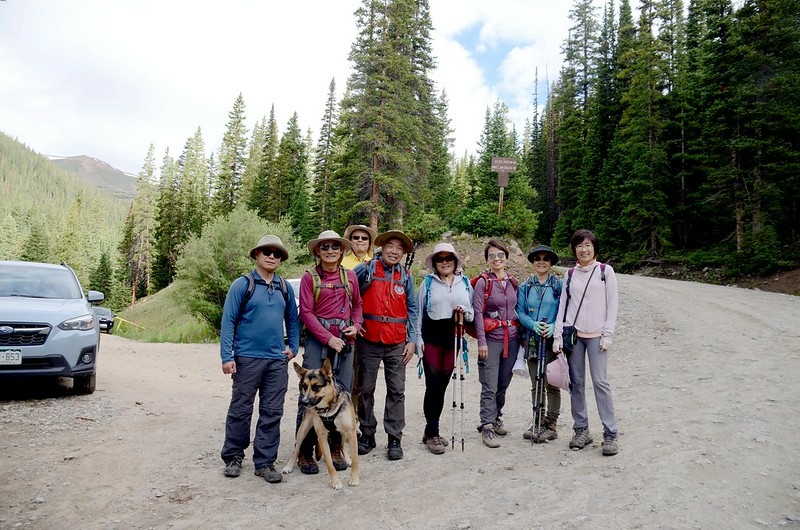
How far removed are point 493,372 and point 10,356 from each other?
619 cm

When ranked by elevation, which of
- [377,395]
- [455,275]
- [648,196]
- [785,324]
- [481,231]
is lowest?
[377,395]

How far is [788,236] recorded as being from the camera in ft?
74.9

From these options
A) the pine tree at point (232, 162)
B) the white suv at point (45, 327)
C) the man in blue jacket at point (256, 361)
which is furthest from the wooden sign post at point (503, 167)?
the pine tree at point (232, 162)

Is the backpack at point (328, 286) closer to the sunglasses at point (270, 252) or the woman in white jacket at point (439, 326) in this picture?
the sunglasses at point (270, 252)

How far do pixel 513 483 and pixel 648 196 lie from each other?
2729cm

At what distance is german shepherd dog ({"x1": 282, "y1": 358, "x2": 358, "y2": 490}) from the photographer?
4.41 m

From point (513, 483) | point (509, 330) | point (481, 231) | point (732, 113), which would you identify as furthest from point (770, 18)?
point (513, 483)

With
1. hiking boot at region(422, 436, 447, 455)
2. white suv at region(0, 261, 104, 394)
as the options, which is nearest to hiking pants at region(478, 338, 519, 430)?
hiking boot at region(422, 436, 447, 455)

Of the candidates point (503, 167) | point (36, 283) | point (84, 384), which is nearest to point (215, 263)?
point (503, 167)

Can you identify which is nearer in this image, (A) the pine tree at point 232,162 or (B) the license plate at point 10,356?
(B) the license plate at point 10,356

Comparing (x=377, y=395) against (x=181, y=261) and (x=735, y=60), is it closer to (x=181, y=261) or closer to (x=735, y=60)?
(x=181, y=261)

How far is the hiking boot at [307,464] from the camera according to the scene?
15.5 ft

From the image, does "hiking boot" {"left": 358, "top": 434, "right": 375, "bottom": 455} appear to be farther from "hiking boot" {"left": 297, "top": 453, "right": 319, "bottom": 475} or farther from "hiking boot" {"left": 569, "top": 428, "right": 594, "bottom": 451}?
"hiking boot" {"left": 569, "top": 428, "right": 594, "bottom": 451}

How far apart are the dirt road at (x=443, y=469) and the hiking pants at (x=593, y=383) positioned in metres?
0.33
